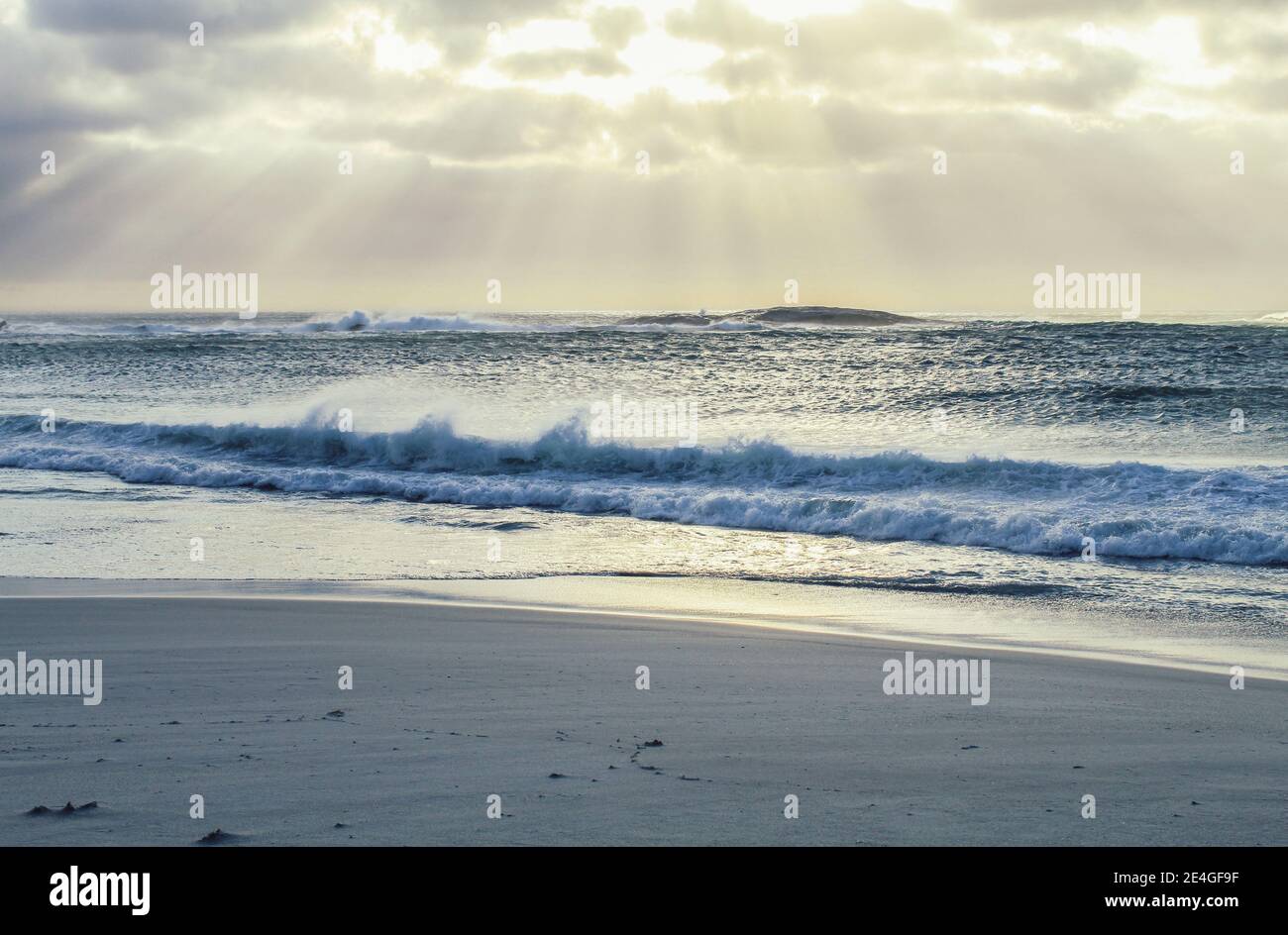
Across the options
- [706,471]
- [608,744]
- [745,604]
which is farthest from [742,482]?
[608,744]

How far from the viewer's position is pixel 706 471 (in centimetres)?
1731

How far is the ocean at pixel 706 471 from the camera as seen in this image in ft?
34.4

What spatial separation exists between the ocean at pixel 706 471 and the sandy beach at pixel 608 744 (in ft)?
9.08

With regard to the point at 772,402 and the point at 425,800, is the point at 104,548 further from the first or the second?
the point at 772,402

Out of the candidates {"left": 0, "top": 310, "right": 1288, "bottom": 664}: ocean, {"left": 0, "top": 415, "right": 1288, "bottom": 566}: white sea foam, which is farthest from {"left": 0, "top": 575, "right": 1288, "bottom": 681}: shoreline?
{"left": 0, "top": 415, "right": 1288, "bottom": 566}: white sea foam

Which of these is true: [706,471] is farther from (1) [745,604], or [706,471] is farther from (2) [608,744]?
(2) [608,744]

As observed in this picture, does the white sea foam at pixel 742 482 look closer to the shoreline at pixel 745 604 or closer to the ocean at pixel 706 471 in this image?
the ocean at pixel 706 471

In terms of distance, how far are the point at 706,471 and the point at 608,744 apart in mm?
12574

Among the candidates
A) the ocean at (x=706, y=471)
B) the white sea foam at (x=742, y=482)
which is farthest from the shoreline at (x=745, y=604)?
the white sea foam at (x=742, y=482)

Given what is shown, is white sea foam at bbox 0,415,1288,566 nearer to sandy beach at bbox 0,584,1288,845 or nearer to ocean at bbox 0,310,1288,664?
ocean at bbox 0,310,1288,664

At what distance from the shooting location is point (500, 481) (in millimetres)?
16734

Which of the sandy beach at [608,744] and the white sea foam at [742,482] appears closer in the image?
the sandy beach at [608,744]

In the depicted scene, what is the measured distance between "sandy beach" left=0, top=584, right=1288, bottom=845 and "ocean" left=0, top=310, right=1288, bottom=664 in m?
2.77
